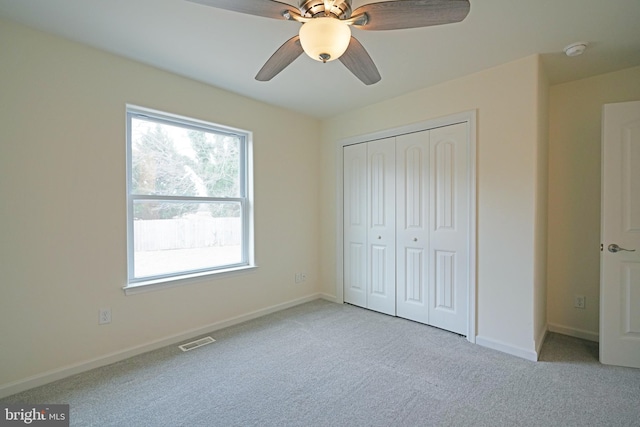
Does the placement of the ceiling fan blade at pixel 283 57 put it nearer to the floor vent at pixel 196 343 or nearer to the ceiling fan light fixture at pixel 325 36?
the ceiling fan light fixture at pixel 325 36

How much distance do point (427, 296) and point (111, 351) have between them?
295 cm

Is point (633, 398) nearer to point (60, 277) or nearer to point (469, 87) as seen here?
point (469, 87)

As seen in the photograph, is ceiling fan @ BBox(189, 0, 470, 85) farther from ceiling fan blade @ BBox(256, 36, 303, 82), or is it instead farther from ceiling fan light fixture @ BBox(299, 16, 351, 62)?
ceiling fan blade @ BBox(256, 36, 303, 82)

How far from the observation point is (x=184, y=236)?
2.95 meters

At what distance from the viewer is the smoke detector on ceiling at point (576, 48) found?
7.17ft

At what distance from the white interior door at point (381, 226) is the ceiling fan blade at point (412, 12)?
2.02 m

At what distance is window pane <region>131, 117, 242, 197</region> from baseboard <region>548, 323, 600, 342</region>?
3.62 m

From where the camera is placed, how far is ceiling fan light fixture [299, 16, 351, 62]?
4.48ft

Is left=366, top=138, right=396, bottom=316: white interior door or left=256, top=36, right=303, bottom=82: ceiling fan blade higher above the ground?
left=256, top=36, right=303, bottom=82: ceiling fan blade

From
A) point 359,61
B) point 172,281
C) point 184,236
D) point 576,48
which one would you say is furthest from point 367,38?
point 172,281

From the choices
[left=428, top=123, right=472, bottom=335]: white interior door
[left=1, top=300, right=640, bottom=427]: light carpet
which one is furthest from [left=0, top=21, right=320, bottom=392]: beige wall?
[left=428, top=123, right=472, bottom=335]: white interior door

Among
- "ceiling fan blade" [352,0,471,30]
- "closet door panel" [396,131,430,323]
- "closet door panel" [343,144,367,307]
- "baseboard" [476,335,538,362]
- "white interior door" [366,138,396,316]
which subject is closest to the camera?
"ceiling fan blade" [352,0,471,30]

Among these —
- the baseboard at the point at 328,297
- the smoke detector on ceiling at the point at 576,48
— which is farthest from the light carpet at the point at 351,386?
the smoke detector on ceiling at the point at 576,48

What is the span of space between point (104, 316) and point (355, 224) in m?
2.71
